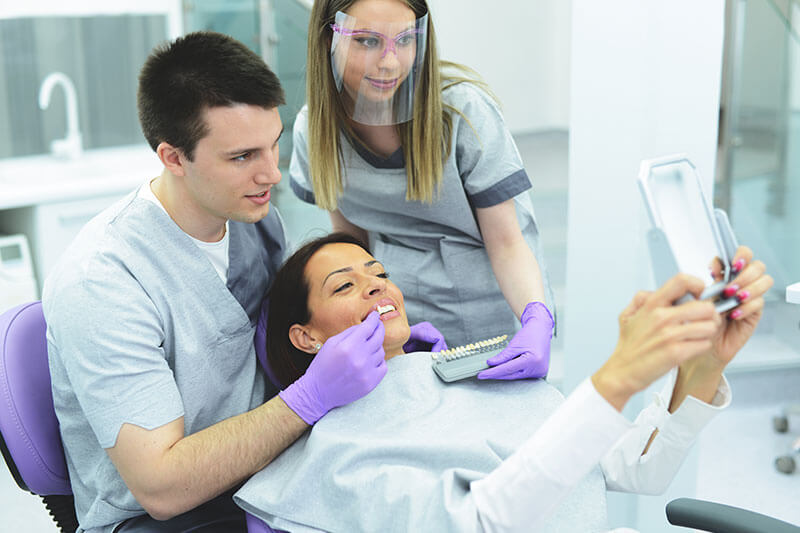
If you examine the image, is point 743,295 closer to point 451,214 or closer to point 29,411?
point 451,214

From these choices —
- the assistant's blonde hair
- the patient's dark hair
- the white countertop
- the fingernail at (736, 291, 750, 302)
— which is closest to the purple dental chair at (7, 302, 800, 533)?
the patient's dark hair

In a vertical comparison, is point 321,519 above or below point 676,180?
below

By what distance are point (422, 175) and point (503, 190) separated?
0.63 ft

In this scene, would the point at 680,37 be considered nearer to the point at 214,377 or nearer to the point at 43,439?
the point at 214,377

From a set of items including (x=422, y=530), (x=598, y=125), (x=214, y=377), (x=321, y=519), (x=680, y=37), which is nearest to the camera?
(x=422, y=530)

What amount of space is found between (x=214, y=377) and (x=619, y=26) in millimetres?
1221

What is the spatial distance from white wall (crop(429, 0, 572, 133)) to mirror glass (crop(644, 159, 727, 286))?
13.5 ft

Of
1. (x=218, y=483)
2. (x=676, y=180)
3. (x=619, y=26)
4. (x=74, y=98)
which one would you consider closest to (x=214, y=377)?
(x=218, y=483)

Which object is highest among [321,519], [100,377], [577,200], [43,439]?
[577,200]

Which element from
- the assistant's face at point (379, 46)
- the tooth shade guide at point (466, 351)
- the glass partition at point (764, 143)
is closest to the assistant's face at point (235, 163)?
the assistant's face at point (379, 46)

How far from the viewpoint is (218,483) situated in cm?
137

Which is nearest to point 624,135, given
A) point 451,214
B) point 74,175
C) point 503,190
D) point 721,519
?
point 503,190

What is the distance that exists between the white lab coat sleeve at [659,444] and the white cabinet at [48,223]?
251 cm

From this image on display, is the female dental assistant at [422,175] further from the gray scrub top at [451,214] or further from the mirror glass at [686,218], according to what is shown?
the mirror glass at [686,218]
